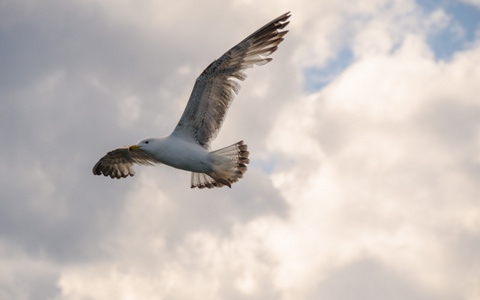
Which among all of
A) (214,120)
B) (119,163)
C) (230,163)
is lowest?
(230,163)

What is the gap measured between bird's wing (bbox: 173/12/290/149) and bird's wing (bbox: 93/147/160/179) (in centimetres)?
379

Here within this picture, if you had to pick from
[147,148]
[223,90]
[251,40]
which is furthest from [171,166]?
[251,40]

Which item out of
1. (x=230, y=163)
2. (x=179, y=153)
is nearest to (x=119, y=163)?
(x=179, y=153)

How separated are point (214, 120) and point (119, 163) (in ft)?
18.5

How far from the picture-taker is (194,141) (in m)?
19.0

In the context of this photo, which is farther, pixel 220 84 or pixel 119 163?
pixel 119 163

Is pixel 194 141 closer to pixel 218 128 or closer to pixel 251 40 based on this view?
pixel 218 128

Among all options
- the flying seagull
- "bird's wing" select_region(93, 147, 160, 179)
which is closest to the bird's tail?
the flying seagull

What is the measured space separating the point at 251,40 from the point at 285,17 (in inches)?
41.4

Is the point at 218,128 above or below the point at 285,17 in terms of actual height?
below

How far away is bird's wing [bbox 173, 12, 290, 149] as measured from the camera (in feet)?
58.8

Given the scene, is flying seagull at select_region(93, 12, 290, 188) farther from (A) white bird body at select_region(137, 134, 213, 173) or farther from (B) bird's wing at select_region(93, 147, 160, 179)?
(B) bird's wing at select_region(93, 147, 160, 179)

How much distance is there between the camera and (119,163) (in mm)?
23281

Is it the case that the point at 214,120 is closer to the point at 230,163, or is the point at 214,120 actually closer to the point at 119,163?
the point at 230,163
